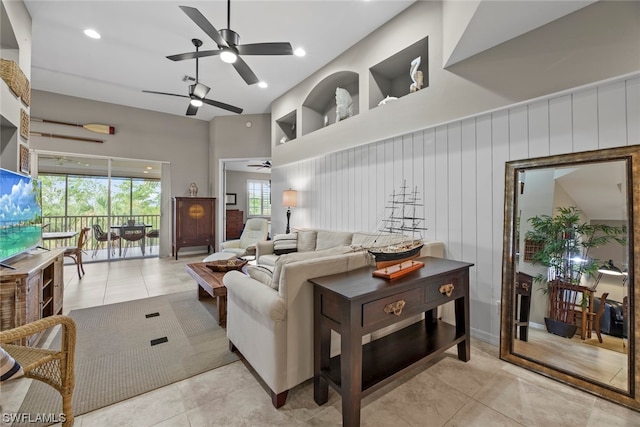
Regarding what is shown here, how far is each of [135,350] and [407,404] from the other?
2.21 m

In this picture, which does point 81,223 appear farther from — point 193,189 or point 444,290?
point 444,290

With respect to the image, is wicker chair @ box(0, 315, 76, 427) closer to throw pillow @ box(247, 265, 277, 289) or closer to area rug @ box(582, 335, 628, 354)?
throw pillow @ box(247, 265, 277, 289)

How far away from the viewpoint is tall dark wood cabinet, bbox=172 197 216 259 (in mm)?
6008

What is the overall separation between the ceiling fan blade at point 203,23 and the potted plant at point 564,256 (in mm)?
3223

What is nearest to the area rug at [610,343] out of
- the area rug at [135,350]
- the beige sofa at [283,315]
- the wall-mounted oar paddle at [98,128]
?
the beige sofa at [283,315]

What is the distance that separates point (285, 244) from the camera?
4.25m

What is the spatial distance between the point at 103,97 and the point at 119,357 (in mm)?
5601

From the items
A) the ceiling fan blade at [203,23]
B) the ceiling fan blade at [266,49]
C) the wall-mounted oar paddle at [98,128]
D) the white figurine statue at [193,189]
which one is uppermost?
the wall-mounted oar paddle at [98,128]

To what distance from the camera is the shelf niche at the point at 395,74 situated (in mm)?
3264

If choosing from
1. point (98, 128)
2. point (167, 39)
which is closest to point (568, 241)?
point (167, 39)

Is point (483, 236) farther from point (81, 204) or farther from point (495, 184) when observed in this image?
point (81, 204)

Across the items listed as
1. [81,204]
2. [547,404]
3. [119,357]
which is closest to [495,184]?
[547,404]

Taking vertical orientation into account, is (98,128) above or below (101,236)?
above

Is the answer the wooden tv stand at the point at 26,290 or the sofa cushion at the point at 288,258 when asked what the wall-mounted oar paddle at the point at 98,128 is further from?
the sofa cushion at the point at 288,258
